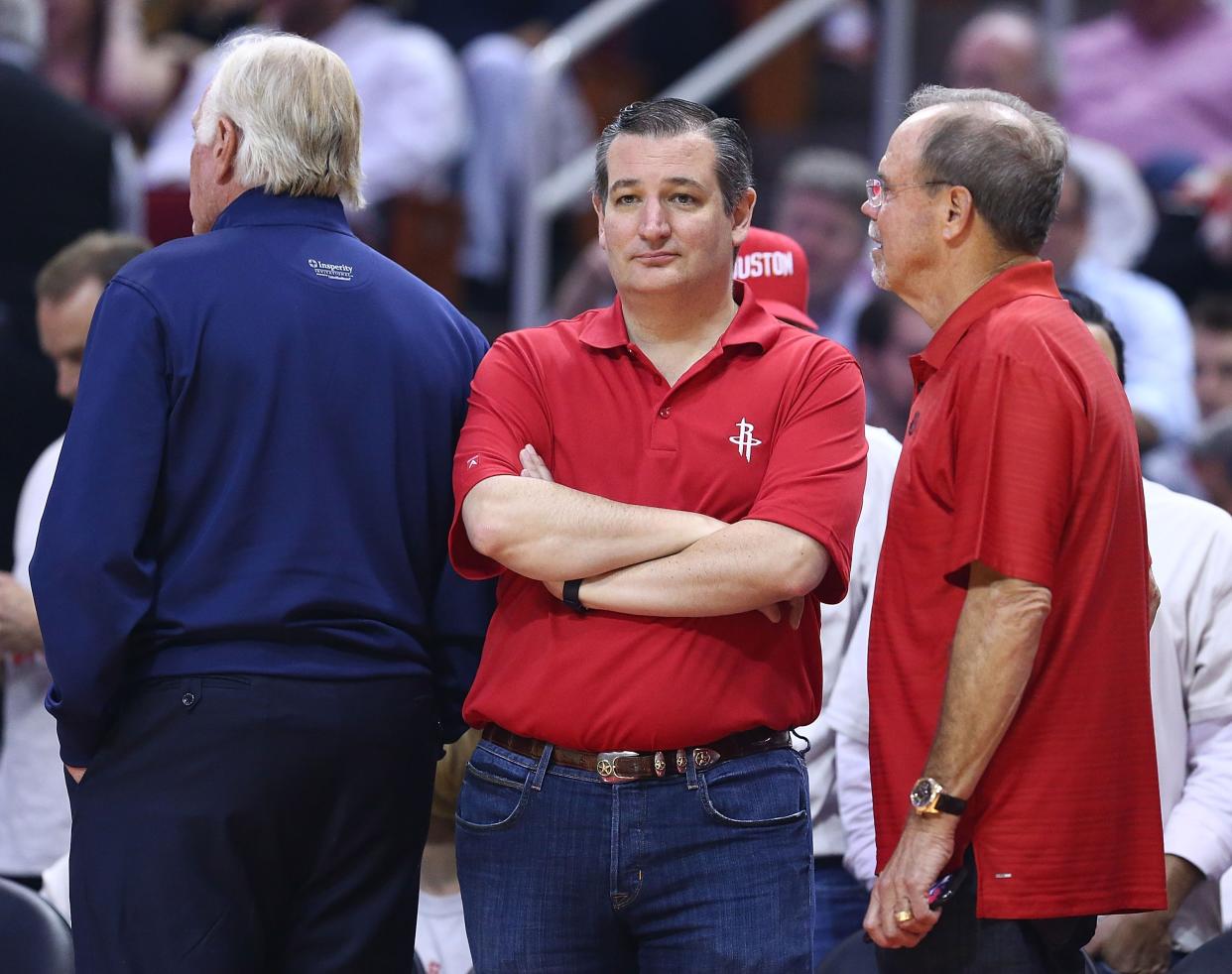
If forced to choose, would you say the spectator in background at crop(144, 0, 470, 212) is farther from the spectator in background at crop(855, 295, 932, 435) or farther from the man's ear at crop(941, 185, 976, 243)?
the man's ear at crop(941, 185, 976, 243)

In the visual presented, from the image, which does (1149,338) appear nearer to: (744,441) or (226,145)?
(744,441)

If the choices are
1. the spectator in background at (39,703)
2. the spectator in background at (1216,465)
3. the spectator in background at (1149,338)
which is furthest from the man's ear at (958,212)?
the spectator in background at (1149,338)

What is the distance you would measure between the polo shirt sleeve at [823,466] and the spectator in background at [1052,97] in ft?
12.9

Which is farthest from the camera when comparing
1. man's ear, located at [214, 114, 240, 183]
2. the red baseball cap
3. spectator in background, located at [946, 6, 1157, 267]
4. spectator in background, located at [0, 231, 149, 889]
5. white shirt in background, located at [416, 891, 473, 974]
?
spectator in background, located at [946, 6, 1157, 267]

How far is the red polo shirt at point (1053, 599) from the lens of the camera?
2354 mm

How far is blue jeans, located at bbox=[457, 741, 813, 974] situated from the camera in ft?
8.28

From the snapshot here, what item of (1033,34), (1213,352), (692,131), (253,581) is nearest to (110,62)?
(1033,34)

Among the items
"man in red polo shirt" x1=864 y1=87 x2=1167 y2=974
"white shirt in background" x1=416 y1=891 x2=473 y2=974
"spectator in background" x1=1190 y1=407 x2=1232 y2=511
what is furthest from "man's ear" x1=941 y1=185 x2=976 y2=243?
"spectator in background" x1=1190 y1=407 x2=1232 y2=511

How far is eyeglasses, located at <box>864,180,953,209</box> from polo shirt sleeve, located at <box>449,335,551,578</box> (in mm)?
550

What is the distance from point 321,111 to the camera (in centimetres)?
276

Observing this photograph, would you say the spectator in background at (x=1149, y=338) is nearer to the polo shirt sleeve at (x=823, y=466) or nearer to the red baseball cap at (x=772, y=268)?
the red baseball cap at (x=772, y=268)

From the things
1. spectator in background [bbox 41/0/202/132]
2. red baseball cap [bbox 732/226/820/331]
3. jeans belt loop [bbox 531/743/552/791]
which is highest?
red baseball cap [bbox 732/226/820/331]

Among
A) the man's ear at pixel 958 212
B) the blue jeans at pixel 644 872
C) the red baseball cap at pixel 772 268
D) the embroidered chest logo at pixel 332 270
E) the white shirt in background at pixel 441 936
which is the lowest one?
the white shirt in background at pixel 441 936

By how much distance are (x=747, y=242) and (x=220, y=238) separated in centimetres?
125
